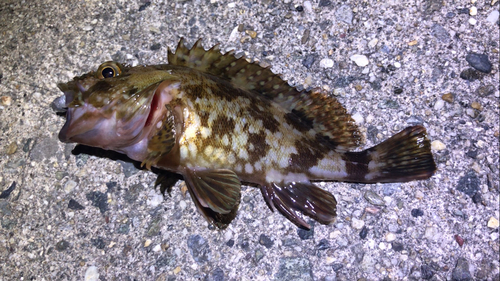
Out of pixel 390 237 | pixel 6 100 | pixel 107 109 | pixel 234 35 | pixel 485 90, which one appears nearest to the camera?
pixel 107 109

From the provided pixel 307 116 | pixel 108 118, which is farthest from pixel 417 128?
pixel 108 118

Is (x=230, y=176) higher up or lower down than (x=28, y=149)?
higher up

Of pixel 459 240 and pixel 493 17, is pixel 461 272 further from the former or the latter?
pixel 493 17

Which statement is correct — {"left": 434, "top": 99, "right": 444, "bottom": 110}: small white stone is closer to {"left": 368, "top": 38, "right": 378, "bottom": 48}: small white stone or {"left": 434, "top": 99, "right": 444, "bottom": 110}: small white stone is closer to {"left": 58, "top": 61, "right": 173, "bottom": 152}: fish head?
{"left": 368, "top": 38, "right": 378, "bottom": 48}: small white stone

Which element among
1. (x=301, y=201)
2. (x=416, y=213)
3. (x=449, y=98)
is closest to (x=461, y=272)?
(x=416, y=213)

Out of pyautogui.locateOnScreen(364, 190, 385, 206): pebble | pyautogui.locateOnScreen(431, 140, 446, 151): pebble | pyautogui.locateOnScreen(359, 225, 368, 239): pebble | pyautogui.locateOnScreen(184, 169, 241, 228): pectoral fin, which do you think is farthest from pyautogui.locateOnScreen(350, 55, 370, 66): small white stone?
pyautogui.locateOnScreen(184, 169, 241, 228): pectoral fin

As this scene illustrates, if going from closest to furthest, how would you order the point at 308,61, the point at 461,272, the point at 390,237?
the point at 461,272, the point at 390,237, the point at 308,61

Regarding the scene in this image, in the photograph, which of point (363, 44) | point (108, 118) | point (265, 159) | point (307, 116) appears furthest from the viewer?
point (363, 44)

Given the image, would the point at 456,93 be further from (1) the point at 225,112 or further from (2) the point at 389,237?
(1) the point at 225,112
